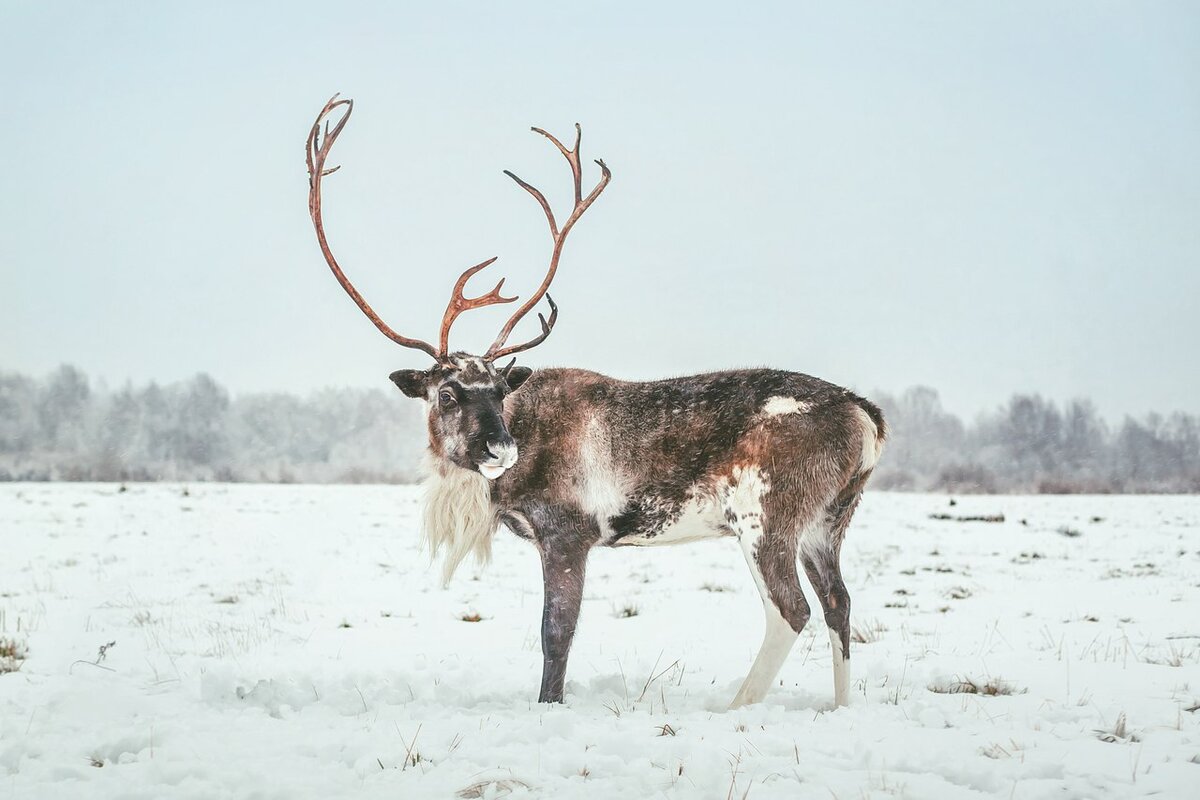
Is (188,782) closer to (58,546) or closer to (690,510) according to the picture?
(690,510)

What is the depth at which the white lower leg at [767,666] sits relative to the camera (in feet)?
19.2

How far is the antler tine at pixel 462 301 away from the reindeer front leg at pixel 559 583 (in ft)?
4.84

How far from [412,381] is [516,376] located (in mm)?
760

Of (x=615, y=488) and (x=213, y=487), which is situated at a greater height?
(x=615, y=488)

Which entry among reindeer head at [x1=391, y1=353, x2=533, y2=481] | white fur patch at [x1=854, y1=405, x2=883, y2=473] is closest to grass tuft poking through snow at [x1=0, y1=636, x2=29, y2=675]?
reindeer head at [x1=391, y1=353, x2=533, y2=481]

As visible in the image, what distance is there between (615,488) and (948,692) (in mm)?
2611

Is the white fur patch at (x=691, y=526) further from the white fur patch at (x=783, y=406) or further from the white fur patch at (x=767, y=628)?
the white fur patch at (x=783, y=406)

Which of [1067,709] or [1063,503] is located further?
[1063,503]

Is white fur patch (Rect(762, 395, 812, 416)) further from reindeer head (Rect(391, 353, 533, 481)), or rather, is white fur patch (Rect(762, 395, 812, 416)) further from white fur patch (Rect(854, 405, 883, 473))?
reindeer head (Rect(391, 353, 533, 481))

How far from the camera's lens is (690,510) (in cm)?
633

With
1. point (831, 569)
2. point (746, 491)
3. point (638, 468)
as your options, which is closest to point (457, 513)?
point (638, 468)

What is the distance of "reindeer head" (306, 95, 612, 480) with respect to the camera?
6281mm

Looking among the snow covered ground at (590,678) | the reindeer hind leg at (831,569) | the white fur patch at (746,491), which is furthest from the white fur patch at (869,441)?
the snow covered ground at (590,678)

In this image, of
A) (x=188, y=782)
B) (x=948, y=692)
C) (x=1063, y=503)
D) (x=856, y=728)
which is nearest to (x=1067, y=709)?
(x=948, y=692)
